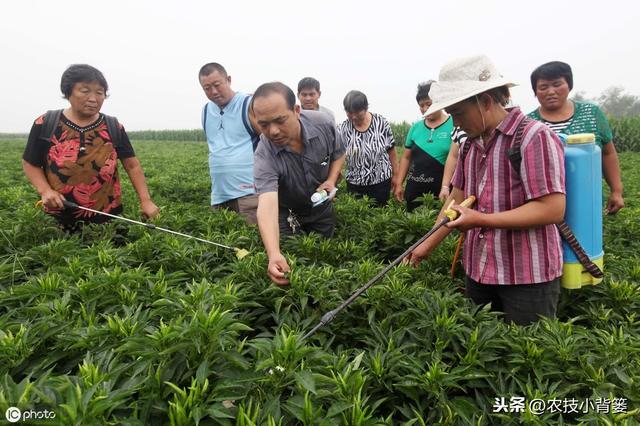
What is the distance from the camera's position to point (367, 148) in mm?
4680

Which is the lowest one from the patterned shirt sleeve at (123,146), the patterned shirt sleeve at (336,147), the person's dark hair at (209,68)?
the patterned shirt sleeve at (336,147)

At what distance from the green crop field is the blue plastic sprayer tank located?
0.80 ft

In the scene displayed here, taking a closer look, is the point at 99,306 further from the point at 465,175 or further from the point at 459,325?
the point at 465,175

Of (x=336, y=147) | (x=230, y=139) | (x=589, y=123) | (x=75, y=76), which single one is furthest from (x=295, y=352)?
(x=230, y=139)

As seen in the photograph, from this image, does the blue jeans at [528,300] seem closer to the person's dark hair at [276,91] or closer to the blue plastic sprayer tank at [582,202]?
the blue plastic sprayer tank at [582,202]

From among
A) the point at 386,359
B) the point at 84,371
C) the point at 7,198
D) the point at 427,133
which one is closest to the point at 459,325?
the point at 386,359

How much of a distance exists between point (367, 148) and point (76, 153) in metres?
2.82

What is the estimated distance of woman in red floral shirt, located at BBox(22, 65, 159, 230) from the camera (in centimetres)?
311

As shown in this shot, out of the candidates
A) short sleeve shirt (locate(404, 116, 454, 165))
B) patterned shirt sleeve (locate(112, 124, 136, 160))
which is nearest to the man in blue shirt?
patterned shirt sleeve (locate(112, 124, 136, 160))

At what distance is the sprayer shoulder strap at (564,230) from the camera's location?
1.87 metres

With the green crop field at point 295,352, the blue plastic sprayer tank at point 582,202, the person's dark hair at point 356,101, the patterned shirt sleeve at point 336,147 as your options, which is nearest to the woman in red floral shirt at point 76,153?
the green crop field at point 295,352

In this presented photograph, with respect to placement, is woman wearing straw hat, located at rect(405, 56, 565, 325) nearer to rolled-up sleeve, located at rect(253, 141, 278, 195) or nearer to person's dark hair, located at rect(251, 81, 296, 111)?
person's dark hair, located at rect(251, 81, 296, 111)

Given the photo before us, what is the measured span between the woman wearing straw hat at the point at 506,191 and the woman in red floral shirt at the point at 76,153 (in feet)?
8.44

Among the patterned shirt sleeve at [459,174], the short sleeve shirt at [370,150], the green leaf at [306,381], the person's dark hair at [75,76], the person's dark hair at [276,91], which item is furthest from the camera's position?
the short sleeve shirt at [370,150]
